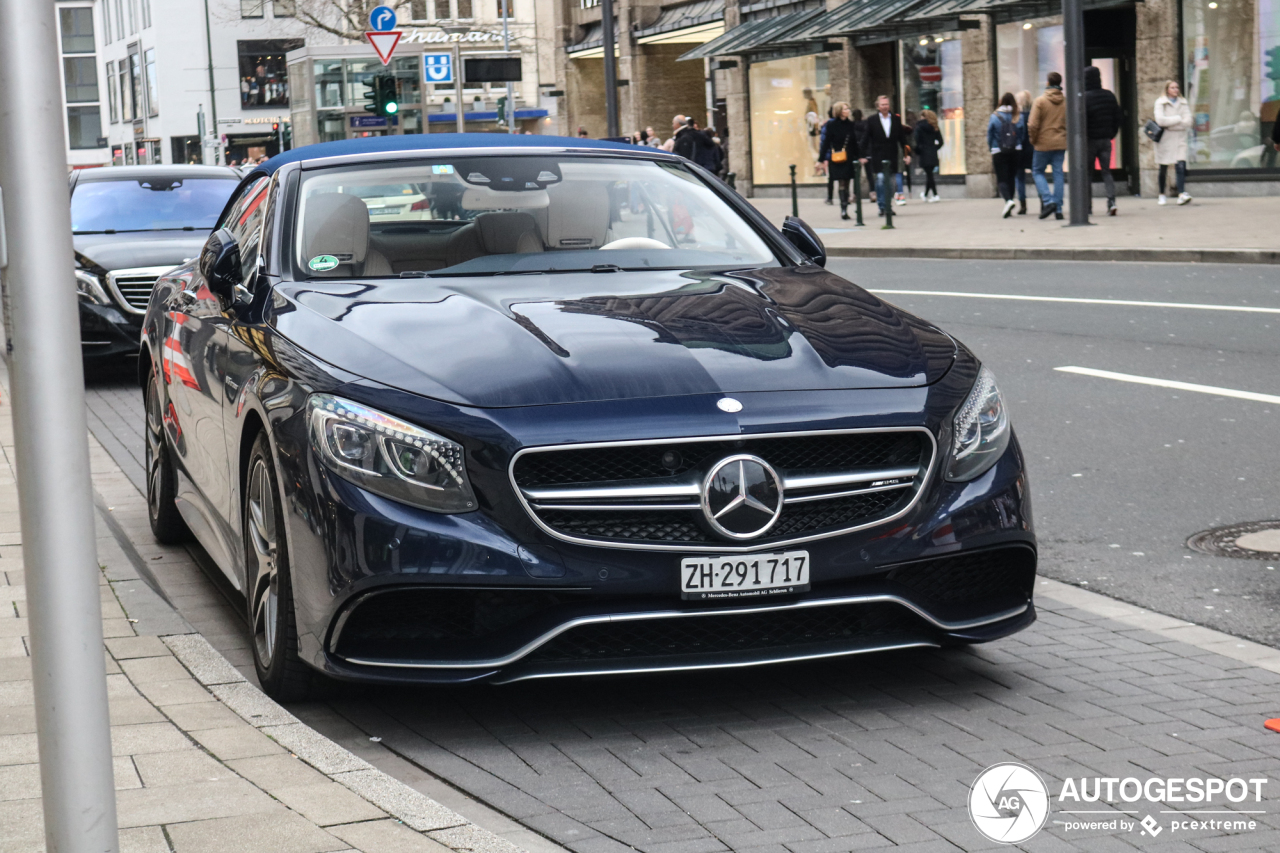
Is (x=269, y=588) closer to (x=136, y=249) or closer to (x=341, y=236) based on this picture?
(x=341, y=236)

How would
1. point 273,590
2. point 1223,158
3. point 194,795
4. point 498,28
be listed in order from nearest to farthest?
point 194,795
point 273,590
point 1223,158
point 498,28

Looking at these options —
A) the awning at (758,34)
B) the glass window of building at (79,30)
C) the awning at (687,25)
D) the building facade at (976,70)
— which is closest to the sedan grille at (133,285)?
the building facade at (976,70)

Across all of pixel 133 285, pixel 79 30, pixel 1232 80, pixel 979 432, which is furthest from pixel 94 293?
pixel 79 30

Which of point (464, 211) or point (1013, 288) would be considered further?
point (1013, 288)

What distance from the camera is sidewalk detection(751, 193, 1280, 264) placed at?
1828 centimetres

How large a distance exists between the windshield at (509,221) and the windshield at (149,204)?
803 cm

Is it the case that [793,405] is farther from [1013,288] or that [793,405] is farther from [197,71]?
[197,71]

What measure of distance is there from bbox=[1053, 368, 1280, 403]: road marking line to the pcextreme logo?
19.1 feet

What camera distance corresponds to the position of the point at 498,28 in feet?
246

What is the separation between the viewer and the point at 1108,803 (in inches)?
150

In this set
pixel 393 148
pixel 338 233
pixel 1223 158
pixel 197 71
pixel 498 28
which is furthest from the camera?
pixel 197 71

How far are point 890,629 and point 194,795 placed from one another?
182cm

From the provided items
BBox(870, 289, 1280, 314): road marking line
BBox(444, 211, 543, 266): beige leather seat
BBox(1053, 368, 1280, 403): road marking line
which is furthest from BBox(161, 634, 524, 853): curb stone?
BBox(870, 289, 1280, 314): road marking line

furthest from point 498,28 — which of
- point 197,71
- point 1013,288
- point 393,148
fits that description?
point 393,148
